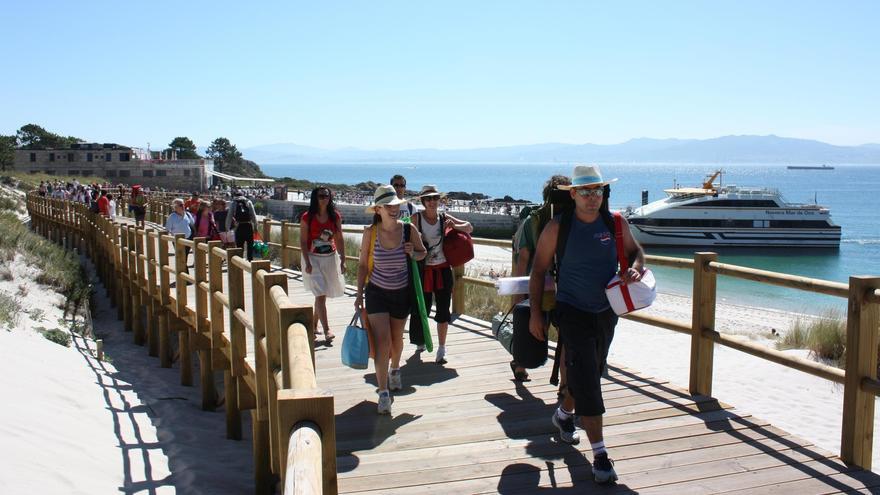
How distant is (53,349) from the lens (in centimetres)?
964

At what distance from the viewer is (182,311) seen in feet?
29.7

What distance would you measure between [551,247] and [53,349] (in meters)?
7.26

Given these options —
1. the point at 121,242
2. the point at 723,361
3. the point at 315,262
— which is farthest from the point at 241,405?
the point at 121,242

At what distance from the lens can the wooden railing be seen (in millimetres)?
2346

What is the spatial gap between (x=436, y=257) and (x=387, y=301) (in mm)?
1502

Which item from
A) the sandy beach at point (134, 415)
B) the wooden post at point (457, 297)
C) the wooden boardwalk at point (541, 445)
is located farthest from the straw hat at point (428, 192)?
the sandy beach at point (134, 415)

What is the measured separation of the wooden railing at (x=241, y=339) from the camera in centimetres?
235

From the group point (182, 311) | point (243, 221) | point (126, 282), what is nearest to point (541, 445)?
point (182, 311)

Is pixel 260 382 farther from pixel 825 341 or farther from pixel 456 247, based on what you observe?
pixel 825 341

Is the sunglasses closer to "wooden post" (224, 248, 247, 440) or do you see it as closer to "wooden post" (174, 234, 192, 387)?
"wooden post" (224, 248, 247, 440)

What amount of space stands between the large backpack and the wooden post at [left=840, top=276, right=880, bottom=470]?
9403 mm

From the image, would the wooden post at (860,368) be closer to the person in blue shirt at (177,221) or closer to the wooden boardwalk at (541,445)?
the wooden boardwalk at (541,445)

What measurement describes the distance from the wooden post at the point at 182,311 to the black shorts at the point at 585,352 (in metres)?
5.17

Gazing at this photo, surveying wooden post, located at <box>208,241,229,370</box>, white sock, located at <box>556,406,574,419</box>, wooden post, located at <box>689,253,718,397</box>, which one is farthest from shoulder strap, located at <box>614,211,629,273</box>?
wooden post, located at <box>208,241,229,370</box>
